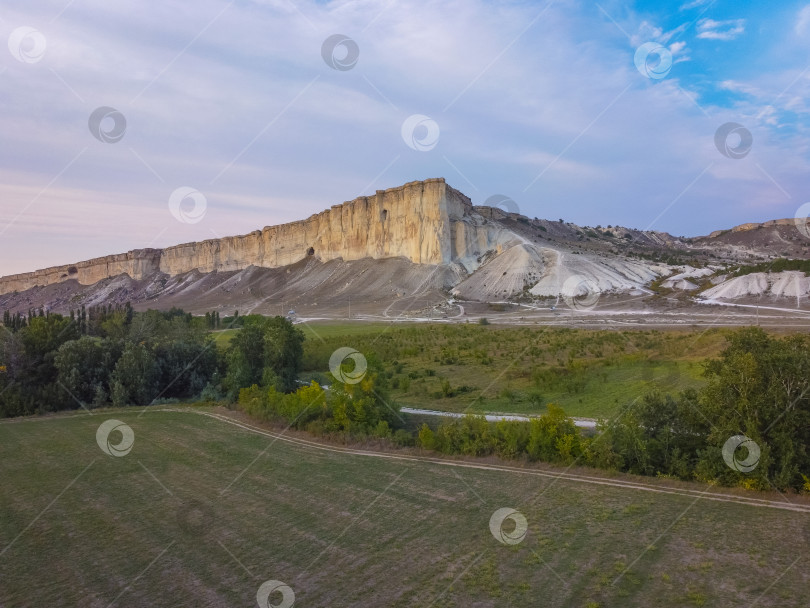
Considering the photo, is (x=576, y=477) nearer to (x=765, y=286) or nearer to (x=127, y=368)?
(x=127, y=368)

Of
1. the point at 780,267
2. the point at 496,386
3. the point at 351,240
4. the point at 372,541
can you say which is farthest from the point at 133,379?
the point at 351,240

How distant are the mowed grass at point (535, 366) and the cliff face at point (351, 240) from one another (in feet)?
148

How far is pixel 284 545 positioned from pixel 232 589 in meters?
1.28

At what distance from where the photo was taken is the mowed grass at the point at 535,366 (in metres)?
18.7

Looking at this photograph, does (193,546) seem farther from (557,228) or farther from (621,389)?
(557,228)

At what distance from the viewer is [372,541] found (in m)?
7.75

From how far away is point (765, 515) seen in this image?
799cm

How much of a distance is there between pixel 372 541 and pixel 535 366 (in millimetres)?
17680

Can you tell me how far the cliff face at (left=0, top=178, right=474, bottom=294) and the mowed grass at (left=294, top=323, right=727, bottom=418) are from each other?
45.3 metres

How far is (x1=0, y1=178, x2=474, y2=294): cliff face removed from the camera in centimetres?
8188

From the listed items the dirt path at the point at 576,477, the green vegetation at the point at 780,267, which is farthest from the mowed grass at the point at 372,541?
the green vegetation at the point at 780,267

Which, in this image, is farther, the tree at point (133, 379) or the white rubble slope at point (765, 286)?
the white rubble slope at point (765, 286)

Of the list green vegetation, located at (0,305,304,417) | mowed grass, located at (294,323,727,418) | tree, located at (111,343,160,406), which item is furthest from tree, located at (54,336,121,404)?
mowed grass, located at (294,323,727,418)

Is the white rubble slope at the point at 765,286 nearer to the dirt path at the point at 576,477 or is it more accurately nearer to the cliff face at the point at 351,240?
the cliff face at the point at 351,240
